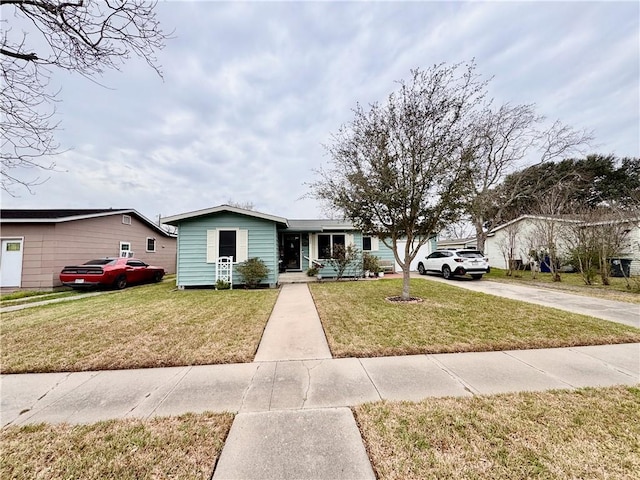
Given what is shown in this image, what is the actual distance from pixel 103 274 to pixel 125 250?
A: 484 centimetres

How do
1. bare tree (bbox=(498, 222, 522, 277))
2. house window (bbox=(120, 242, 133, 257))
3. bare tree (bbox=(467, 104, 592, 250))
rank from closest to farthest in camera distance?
house window (bbox=(120, 242, 133, 257)) < bare tree (bbox=(498, 222, 522, 277)) < bare tree (bbox=(467, 104, 592, 250))

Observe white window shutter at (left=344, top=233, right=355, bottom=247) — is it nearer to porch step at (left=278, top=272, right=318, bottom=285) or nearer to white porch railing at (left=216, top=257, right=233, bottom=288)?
porch step at (left=278, top=272, right=318, bottom=285)

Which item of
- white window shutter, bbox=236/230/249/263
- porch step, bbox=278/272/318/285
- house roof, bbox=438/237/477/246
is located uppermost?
house roof, bbox=438/237/477/246

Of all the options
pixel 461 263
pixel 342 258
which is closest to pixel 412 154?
pixel 342 258

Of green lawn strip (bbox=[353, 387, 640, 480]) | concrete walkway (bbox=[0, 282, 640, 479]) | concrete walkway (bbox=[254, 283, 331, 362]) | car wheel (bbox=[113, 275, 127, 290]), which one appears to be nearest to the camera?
green lawn strip (bbox=[353, 387, 640, 480])

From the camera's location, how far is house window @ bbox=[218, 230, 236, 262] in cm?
1084

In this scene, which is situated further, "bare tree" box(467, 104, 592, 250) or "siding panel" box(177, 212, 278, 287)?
"bare tree" box(467, 104, 592, 250)

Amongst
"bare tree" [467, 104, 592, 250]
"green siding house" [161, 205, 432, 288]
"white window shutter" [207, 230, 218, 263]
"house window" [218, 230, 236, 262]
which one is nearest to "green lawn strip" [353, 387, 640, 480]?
"green siding house" [161, 205, 432, 288]

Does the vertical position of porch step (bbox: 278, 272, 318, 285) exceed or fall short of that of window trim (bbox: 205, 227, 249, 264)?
it falls short

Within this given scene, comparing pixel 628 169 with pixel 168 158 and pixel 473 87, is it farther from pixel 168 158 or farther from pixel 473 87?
pixel 168 158

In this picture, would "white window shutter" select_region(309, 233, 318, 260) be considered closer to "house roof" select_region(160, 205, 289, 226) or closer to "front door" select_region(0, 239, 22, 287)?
"house roof" select_region(160, 205, 289, 226)

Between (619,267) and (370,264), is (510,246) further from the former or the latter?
(370,264)

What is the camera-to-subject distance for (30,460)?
6.32 feet

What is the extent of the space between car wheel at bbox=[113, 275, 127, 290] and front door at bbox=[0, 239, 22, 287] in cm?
360
